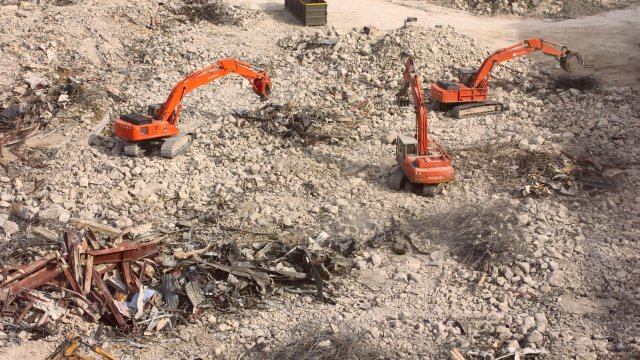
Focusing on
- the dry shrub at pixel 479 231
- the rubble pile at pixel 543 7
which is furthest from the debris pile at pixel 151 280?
the rubble pile at pixel 543 7

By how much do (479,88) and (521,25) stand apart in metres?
8.16

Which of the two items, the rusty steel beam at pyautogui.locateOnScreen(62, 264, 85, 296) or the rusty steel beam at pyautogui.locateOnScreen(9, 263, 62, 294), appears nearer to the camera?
the rusty steel beam at pyautogui.locateOnScreen(9, 263, 62, 294)

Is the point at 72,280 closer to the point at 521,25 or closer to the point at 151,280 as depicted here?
the point at 151,280

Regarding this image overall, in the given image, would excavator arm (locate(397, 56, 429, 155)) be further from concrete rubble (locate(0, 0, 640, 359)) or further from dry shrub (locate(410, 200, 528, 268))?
dry shrub (locate(410, 200, 528, 268))

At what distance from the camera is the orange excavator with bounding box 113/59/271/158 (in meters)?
14.8

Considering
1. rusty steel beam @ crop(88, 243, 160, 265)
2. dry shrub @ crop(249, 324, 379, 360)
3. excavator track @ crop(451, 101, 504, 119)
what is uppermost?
excavator track @ crop(451, 101, 504, 119)

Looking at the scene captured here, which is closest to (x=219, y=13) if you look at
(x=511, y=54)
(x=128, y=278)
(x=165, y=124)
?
(x=165, y=124)

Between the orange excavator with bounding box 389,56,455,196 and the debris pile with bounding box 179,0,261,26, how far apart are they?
990 centimetres

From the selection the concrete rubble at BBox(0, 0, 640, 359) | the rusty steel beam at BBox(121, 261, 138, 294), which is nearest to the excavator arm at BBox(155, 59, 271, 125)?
the concrete rubble at BBox(0, 0, 640, 359)

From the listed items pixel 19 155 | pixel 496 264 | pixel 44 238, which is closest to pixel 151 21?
pixel 19 155

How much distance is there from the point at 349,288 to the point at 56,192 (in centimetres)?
646

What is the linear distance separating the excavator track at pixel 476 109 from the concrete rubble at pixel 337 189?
20 centimetres

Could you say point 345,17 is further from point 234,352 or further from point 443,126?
point 234,352

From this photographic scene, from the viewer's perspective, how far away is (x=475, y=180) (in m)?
14.4
